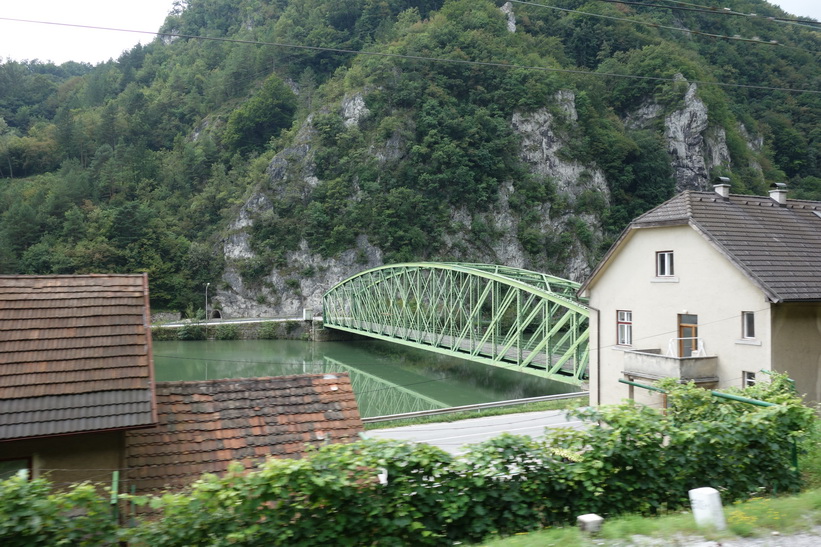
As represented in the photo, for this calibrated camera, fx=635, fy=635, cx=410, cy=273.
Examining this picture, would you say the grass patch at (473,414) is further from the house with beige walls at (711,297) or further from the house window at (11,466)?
the house window at (11,466)

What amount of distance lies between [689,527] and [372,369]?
103ft

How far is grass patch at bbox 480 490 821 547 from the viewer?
4.56 m

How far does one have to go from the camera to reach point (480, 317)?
125 feet

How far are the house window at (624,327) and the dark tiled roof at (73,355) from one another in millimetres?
13240

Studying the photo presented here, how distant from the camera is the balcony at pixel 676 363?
1399cm

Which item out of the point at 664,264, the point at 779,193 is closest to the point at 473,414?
the point at 664,264

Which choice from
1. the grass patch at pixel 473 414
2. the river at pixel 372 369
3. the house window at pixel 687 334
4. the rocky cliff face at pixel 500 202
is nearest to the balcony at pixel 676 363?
the house window at pixel 687 334

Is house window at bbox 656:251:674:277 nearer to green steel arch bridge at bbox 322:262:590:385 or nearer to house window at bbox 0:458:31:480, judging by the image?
green steel arch bridge at bbox 322:262:590:385

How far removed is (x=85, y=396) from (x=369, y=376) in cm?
2784

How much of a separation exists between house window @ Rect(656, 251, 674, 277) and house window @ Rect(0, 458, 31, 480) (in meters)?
14.2

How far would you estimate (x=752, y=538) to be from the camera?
14.8ft

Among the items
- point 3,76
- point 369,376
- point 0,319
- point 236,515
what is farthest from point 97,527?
point 3,76

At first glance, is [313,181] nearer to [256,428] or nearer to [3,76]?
[256,428]

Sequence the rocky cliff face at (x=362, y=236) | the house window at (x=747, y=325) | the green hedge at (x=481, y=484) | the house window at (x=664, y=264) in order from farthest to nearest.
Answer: the rocky cliff face at (x=362, y=236) → the house window at (x=664, y=264) → the house window at (x=747, y=325) → the green hedge at (x=481, y=484)
